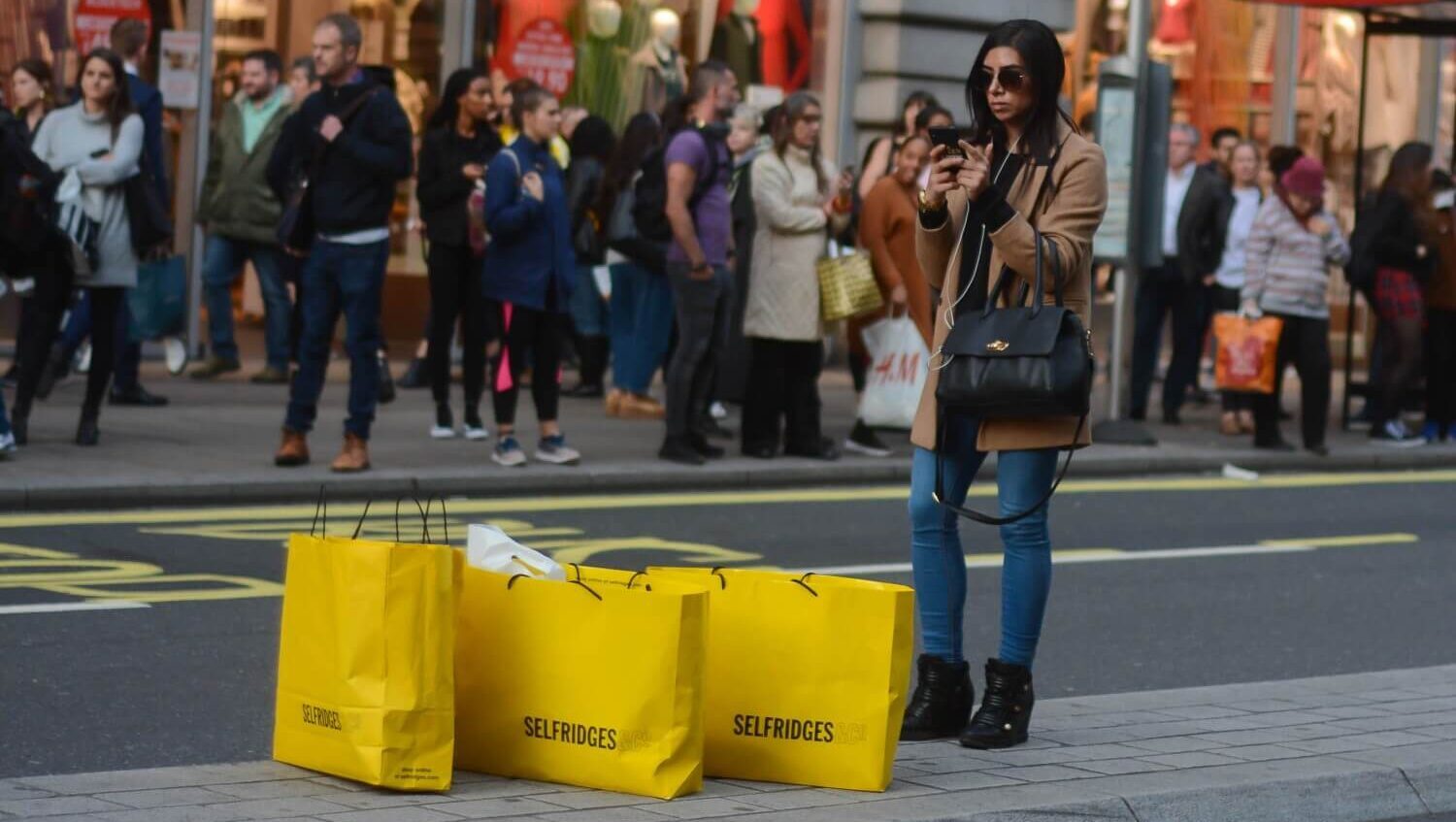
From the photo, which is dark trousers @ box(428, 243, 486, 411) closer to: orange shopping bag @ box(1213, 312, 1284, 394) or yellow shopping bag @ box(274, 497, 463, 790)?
orange shopping bag @ box(1213, 312, 1284, 394)

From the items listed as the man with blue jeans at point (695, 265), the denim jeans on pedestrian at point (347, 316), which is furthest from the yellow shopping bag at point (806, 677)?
the man with blue jeans at point (695, 265)

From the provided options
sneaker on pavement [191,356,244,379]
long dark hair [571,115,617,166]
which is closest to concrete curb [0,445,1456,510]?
long dark hair [571,115,617,166]

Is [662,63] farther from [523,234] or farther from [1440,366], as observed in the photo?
[523,234]

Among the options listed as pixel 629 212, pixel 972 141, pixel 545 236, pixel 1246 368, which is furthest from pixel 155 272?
pixel 972 141

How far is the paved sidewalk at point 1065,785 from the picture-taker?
5172mm

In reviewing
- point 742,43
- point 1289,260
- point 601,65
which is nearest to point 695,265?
point 1289,260

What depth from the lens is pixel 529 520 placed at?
10.9 m

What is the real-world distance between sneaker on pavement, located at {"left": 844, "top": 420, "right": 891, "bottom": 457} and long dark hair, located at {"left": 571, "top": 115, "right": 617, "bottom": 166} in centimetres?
260

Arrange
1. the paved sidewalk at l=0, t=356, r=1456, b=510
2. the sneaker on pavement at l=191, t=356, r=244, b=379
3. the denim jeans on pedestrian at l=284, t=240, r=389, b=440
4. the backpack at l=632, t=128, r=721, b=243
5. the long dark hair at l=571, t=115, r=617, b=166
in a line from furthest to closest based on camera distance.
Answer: the sneaker on pavement at l=191, t=356, r=244, b=379, the long dark hair at l=571, t=115, r=617, b=166, the backpack at l=632, t=128, r=721, b=243, the denim jeans on pedestrian at l=284, t=240, r=389, b=440, the paved sidewalk at l=0, t=356, r=1456, b=510

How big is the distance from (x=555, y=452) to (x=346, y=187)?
1929mm

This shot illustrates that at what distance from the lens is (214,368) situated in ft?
53.6

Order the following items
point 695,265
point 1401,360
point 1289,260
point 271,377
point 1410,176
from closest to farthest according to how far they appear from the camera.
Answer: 1. point 695,265
2. point 1289,260
3. point 1410,176
4. point 1401,360
5. point 271,377

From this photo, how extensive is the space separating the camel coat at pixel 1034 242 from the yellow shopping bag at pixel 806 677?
67 centimetres

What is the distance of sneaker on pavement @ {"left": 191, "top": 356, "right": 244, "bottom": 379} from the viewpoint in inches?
640
